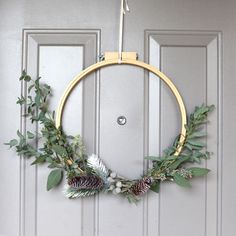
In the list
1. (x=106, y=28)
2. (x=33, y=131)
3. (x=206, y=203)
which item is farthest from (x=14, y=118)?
(x=206, y=203)

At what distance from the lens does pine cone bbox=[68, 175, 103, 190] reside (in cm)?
94

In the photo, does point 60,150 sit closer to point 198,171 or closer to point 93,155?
point 93,155

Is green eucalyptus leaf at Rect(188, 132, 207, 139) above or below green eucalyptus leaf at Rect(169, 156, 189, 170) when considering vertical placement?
above

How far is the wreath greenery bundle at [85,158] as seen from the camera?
37.4 inches

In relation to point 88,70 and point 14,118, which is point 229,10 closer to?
point 88,70

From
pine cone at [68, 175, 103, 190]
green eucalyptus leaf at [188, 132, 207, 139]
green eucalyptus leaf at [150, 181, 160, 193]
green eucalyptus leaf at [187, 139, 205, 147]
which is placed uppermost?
green eucalyptus leaf at [188, 132, 207, 139]

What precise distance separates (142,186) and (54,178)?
23cm

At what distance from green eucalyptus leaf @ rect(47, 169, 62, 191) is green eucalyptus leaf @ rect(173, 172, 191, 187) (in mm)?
305

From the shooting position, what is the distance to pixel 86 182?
0.93 m

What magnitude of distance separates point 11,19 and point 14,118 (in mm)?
276

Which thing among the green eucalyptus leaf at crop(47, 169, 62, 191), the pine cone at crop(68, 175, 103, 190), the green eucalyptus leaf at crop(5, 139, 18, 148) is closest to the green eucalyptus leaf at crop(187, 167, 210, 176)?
the pine cone at crop(68, 175, 103, 190)

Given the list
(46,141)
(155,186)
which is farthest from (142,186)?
(46,141)

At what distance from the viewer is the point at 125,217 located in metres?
1.01

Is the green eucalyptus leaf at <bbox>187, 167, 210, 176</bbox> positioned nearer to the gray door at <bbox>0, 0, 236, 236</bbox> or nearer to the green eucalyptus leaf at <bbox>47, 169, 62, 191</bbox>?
the gray door at <bbox>0, 0, 236, 236</bbox>
